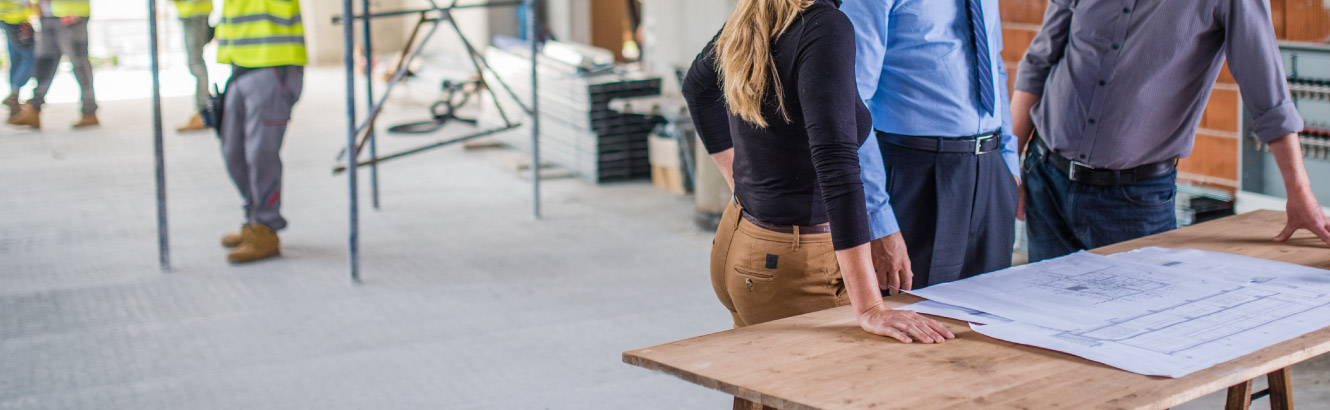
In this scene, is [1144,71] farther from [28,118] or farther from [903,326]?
[28,118]

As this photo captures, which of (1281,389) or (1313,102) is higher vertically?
(1313,102)

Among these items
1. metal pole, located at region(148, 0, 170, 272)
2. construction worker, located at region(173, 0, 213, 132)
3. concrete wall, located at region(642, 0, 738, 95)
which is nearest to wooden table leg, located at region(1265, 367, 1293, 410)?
concrete wall, located at region(642, 0, 738, 95)

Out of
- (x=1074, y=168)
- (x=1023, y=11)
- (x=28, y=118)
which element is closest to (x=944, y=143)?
(x=1074, y=168)

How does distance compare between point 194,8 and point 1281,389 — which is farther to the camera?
point 194,8

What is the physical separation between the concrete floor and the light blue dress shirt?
1.51m

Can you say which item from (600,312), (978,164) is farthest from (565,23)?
(978,164)

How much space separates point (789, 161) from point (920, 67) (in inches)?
19.8

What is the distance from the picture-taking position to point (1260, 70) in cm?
285

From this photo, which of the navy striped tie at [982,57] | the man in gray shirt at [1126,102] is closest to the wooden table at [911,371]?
the navy striped tie at [982,57]

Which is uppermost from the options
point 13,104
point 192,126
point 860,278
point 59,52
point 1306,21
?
point 1306,21

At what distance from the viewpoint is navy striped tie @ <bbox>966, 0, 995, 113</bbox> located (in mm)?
2693

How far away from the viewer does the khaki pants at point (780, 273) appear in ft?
7.91

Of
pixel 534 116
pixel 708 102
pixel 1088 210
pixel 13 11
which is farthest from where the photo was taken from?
pixel 13 11

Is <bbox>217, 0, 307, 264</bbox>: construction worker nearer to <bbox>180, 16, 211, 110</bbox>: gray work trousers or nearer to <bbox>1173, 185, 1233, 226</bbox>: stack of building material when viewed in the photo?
<bbox>180, 16, 211, 110</bbox>: gray work trousers
